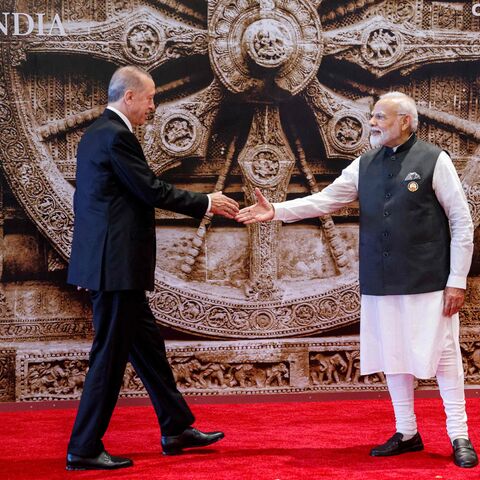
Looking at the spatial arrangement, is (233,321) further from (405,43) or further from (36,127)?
(405,43)

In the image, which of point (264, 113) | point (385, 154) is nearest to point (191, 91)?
point (264, 113)

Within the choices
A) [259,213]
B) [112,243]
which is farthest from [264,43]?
[112,243]

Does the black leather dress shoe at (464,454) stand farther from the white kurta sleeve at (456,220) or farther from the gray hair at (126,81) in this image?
the gray hair at (126,81)

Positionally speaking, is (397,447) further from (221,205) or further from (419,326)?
(221,205)

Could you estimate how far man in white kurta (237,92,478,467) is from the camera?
3441 mm

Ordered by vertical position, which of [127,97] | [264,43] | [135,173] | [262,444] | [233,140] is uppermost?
[264,43]

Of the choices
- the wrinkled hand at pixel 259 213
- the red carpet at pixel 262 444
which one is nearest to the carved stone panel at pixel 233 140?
the red carpet at pixel 262 444

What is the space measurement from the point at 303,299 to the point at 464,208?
71.8 inches

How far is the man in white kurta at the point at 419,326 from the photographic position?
3441mm

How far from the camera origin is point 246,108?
16.8 ft

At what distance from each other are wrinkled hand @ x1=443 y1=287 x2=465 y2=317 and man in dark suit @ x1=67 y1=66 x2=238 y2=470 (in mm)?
1108

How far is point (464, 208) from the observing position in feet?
11.3

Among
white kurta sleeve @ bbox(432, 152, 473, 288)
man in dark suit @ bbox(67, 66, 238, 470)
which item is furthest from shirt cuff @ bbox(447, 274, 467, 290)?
man in dark suit @ bbox(67, 66, 238, 470)

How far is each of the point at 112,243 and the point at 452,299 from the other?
4.58ft
